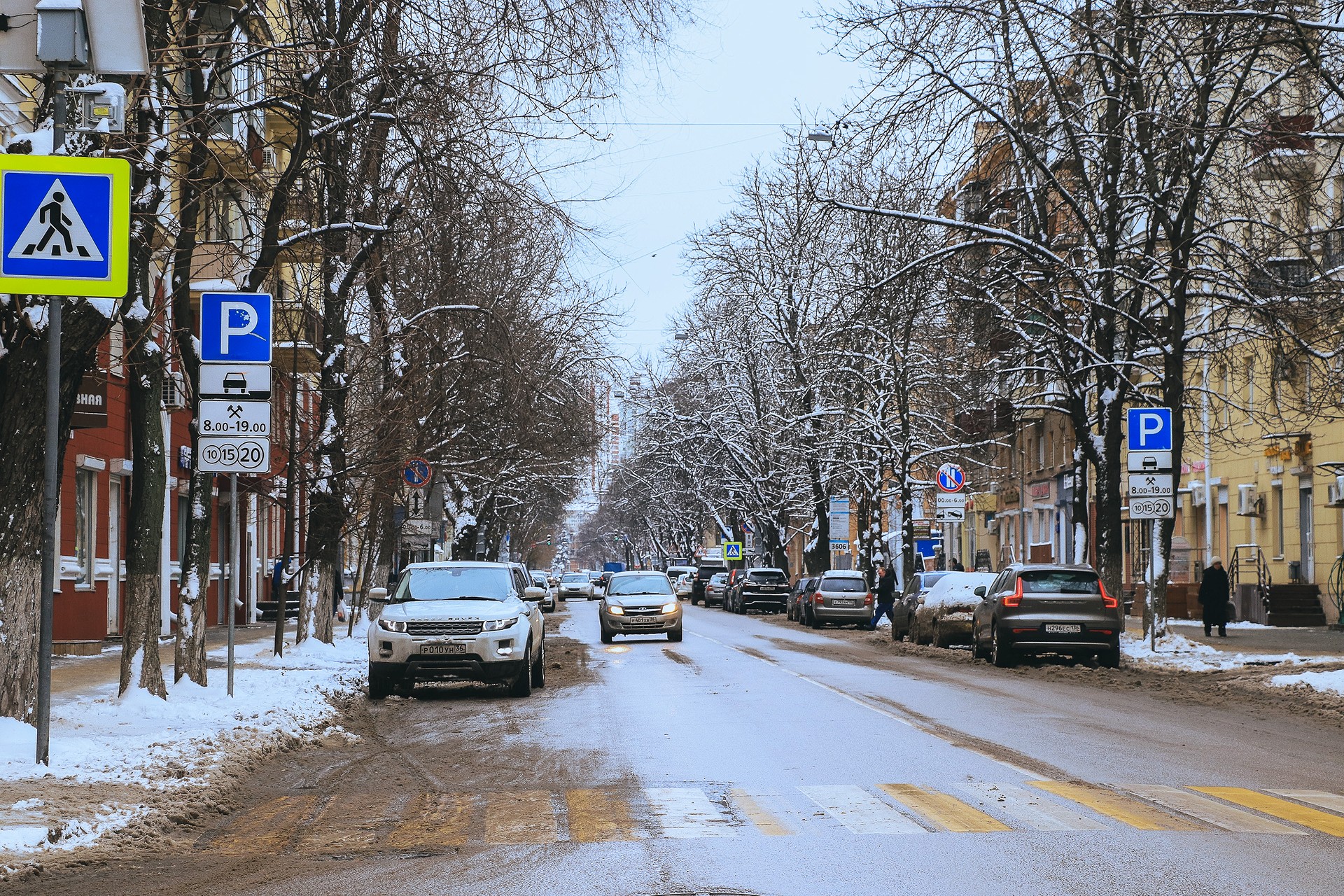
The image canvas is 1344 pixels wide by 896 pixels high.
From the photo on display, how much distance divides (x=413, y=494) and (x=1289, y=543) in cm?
2215

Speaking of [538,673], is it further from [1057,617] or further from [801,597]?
[801,597]

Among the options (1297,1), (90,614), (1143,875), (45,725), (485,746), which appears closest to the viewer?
(1143,875)

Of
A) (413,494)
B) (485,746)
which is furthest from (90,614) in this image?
(485,746)

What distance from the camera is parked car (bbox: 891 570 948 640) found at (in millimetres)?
36406

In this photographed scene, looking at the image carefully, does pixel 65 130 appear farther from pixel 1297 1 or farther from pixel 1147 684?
pixel 1147 684

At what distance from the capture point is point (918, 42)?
23078mm

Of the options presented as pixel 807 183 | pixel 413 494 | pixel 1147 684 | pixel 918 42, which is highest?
pixel 918 42

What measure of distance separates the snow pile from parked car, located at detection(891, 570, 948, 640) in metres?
14.1

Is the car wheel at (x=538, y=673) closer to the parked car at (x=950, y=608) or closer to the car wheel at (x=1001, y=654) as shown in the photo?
the car wheel at (x=1001, y=654)

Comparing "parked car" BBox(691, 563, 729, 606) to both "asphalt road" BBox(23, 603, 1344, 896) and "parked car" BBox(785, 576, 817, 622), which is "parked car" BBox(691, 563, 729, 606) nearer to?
"parked car" BBox(785, 576, 817, 622)

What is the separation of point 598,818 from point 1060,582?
17216 mm

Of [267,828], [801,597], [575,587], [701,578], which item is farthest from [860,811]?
[575,587]

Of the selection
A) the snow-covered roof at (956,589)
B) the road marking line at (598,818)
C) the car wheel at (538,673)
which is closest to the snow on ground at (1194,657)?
the snow-covered roof at (956,589)

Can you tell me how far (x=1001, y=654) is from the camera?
26422 millimetres
